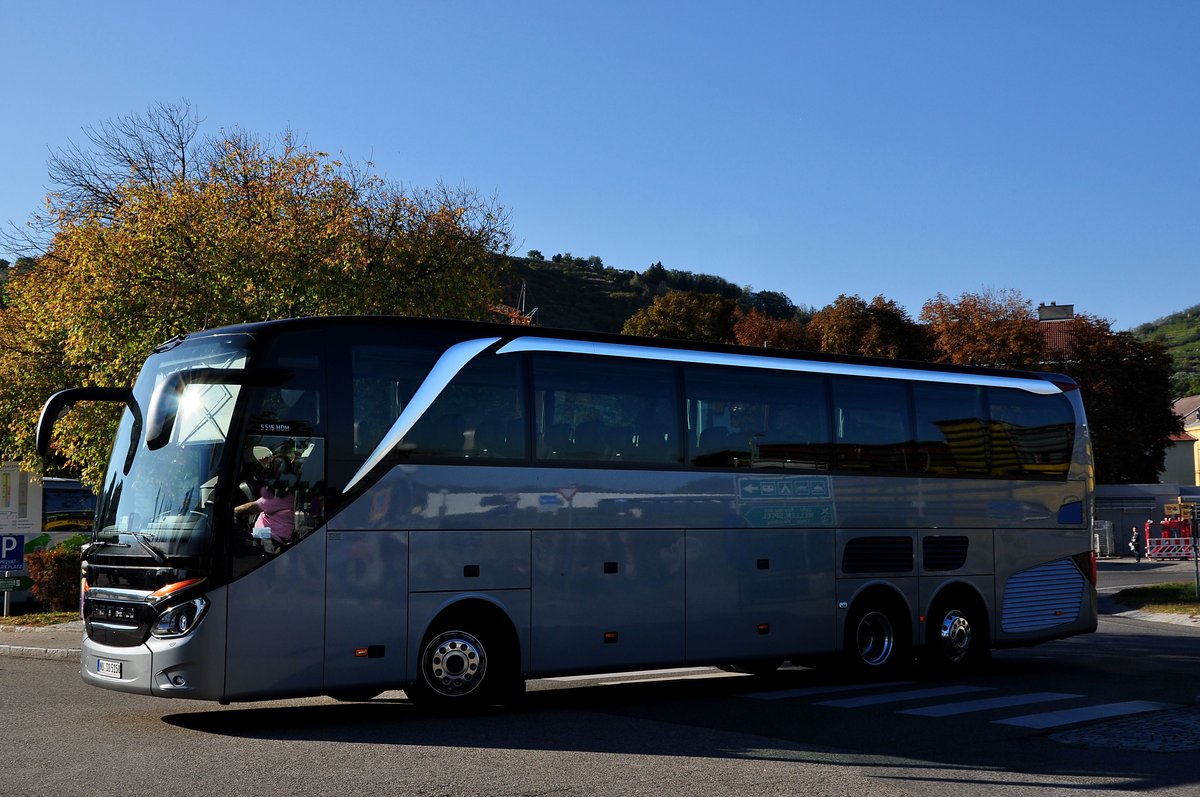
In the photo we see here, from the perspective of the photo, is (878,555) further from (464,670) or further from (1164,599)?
(1164,599)

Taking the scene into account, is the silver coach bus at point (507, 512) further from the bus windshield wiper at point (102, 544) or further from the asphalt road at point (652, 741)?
the asphalt road at point (652, 741)

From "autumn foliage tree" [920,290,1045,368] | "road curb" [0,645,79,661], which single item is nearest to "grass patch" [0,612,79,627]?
"road curb" [0,645,79,661]

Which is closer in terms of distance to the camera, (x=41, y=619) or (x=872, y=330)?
(x=41, y=619)

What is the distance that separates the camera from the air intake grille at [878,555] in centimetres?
1513

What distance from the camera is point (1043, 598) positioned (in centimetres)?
1712

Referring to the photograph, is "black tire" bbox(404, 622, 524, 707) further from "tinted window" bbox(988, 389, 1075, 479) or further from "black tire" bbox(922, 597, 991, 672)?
"tinted window" bbox(988, 389, 1075, 479)

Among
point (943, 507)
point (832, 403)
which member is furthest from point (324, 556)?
point (943, 507)

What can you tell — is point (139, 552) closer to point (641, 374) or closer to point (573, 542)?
point (573, 542)

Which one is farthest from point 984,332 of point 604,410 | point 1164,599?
point 604,410

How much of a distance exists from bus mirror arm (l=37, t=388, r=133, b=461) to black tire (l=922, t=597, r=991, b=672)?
31.7 ft

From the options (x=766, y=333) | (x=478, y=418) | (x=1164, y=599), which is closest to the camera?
(x=478, y=418)

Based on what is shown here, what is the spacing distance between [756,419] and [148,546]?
642 cm

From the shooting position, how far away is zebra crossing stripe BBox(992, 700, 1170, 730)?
1134cm

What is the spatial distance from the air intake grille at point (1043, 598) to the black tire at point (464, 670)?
751 cm
